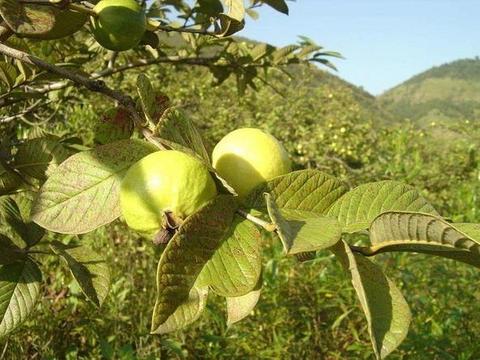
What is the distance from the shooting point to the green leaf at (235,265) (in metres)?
0.52

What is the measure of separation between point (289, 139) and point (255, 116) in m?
1.29

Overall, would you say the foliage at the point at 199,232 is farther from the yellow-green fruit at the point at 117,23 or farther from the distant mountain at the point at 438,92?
the distant mountain at the point at 438,92

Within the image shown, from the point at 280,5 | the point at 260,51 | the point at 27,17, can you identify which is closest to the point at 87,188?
the point at 27,17

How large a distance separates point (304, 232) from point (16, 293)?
1.99 ft

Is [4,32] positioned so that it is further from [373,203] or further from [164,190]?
[373,203]

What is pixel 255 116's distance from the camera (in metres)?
7.74

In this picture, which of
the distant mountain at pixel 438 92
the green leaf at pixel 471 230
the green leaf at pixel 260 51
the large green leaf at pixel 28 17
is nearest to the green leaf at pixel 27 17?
the large green leaf at pixel 28 17

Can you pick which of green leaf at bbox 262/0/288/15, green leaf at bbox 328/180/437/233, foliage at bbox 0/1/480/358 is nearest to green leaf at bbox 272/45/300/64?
foliage at bbox 0/1/480/358

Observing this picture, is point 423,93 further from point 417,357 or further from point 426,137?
point 417,357

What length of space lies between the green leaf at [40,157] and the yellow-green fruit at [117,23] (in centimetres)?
24

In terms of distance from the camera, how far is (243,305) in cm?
64

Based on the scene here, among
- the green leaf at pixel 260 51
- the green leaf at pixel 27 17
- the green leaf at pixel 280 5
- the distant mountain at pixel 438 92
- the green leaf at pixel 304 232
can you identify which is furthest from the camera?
the distant mountain at pixel 438 92

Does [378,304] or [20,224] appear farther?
[20,224]

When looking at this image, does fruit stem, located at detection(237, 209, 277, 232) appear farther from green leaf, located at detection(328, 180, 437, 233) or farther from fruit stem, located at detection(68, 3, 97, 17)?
fruit stem, located at detection(68, 3, 97, 17)
